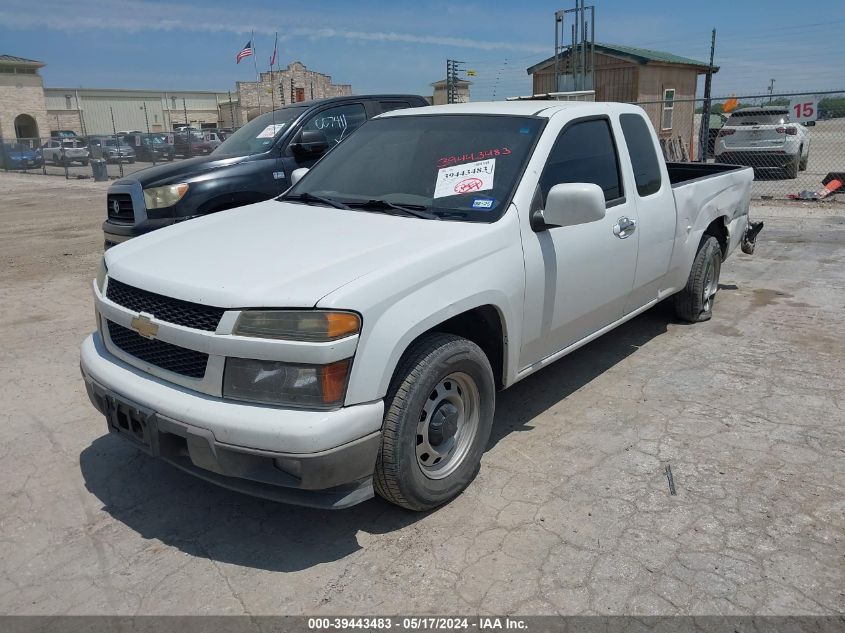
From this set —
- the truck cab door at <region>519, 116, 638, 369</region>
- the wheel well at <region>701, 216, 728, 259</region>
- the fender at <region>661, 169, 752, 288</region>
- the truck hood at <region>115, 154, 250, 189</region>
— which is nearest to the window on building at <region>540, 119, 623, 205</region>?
the truck cab door at <region>519, 116, 638, 369</region>

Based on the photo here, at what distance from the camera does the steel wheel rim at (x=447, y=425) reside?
10.6 ft

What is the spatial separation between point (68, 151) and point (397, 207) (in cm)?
3270

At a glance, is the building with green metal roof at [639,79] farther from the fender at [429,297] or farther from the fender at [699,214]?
the fender at [429,297]

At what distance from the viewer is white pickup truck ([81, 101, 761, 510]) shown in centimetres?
273

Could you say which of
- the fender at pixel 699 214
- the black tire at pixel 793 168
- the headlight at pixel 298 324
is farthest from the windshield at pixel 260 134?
the black tire at pixel 793 168

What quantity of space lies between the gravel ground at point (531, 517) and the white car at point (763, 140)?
1173cm

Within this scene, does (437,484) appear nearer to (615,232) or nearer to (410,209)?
(410,209)

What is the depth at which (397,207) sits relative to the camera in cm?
378

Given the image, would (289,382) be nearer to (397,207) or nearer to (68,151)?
(397,207)

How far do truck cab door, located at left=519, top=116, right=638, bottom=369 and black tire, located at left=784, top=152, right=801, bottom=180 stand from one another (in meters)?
13.2

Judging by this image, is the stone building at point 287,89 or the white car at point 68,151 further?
the stone building at point 287,89

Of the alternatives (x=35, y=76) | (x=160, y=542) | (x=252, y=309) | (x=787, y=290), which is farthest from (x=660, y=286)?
(x=35, y=76)

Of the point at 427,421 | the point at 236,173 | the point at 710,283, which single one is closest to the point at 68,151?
the point at 236,173

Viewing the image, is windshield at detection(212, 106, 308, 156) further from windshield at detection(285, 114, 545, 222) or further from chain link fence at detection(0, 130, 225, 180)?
chain link fence at detection(0, 130, 225, 180)
